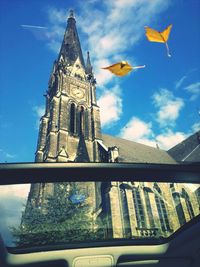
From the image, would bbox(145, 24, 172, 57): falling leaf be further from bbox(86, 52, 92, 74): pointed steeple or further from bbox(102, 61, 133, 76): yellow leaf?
bbox(86, 52, 92, 74): pointed steeple

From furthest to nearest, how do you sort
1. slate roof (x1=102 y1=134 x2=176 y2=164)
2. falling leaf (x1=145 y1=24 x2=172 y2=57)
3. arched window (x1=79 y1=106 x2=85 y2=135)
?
1. arched window (x1=79 y1=106 x2=85 y2=135)
2. slate roof (x1=102 y1=134 x2=176 y2=164)
3. falling leaf (x1=145 y1=24 x2=172 y2=57)

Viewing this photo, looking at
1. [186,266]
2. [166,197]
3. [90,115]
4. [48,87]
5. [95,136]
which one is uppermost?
[48,87]

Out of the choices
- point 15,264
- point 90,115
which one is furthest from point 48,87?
point 15,264

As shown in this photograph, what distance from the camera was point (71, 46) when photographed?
128ft

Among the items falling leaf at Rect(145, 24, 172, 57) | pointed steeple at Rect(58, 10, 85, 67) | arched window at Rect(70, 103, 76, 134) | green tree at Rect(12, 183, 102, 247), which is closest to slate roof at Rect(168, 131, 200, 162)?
arched window at Rect(70, 103, 76, 134)

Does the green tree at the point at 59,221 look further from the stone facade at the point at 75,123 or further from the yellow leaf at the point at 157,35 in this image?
the stone facade at the point at 75,123

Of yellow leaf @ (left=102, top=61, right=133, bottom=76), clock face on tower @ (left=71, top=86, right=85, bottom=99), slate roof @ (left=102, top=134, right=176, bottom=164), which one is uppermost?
clock face on tower @ (left=71, top=86, right=85, bottom=99)

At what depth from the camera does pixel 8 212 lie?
1779 millimetres

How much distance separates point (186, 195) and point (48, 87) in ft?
121

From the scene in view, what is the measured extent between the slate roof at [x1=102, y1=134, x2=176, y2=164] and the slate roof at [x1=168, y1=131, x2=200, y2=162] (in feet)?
3.17

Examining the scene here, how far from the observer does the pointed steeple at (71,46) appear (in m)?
36.4

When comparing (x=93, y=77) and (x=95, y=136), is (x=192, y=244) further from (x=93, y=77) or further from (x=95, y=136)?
(x=93, y=77)

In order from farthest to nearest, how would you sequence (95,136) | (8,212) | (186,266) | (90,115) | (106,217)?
(90,115)
(95,136)
(186,266)
(106,217)
(8,212)

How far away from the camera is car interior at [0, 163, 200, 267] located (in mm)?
1829
